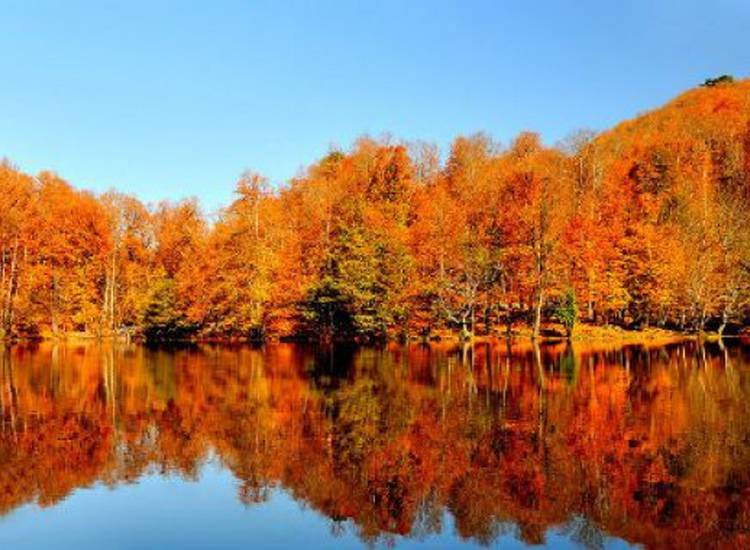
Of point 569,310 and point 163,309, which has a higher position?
point 163,309

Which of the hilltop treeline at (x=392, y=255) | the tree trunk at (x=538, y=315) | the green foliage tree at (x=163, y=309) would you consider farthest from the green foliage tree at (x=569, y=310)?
the green foliage tree at (x=163, y=309)

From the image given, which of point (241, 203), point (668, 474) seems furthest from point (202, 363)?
point (668, 474)

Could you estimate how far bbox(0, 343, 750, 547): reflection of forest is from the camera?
1341 centimetres

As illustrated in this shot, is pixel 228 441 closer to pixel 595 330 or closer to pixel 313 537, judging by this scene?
pixel 313 537

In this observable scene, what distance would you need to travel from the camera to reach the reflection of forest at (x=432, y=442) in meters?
13.4

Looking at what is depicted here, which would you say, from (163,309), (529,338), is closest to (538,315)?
(529,338)

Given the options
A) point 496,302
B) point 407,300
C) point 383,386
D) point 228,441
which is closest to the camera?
point 228,441

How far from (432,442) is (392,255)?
40639 mm

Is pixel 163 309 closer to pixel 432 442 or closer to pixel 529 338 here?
pixel 529 338

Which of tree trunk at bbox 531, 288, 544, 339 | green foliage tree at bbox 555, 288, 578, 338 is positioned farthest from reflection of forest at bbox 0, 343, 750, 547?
green foliage tree at bbox 555, 288, 578, 338

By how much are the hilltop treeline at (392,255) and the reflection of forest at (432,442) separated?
24.4 metres

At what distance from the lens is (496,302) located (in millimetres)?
63594

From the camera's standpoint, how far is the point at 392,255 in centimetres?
5906

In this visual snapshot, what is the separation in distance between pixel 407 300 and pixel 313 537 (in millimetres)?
47344
